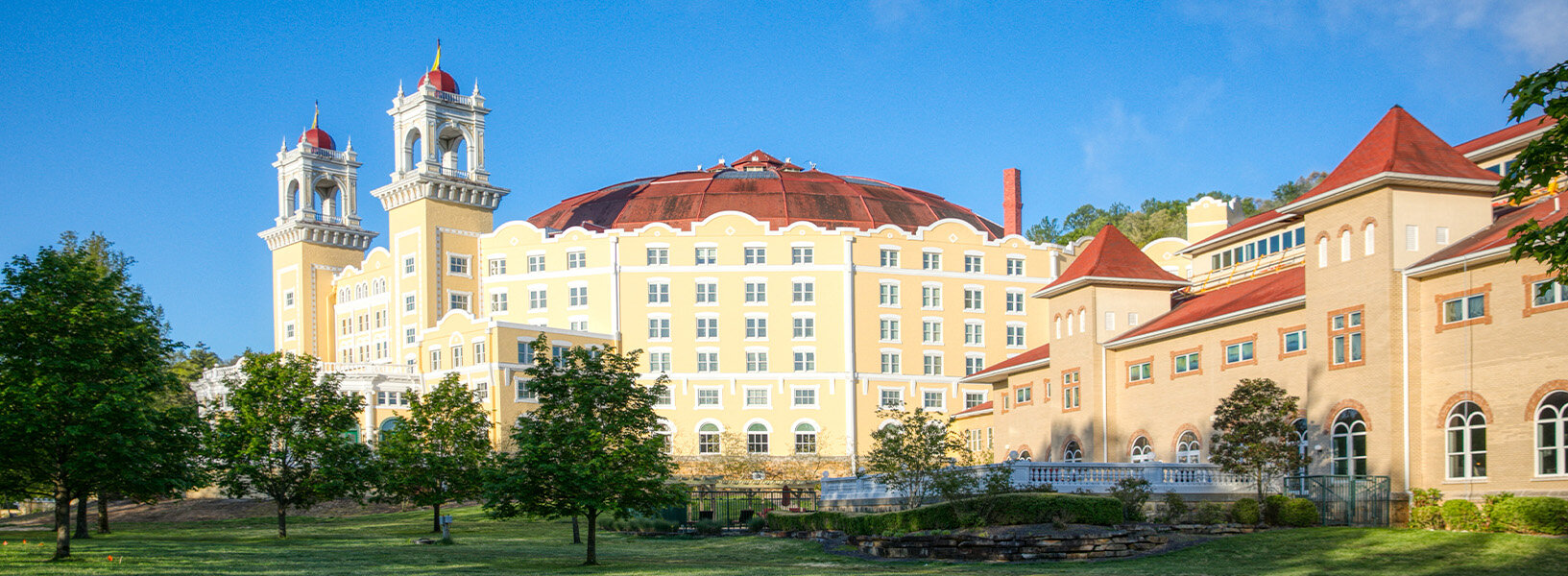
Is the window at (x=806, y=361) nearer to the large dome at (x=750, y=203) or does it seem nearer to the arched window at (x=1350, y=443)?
the large dome at (x=750, y=203)

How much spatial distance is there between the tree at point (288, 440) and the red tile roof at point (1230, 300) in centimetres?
2987

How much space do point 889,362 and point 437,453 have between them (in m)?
46.5

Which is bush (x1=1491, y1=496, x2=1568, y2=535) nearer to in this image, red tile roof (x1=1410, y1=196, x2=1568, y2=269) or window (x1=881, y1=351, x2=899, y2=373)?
red tile roof (x1=1410, y1=196, x2=1568, y2=269)

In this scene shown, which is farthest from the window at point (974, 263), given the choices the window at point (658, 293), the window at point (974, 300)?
the window at point (658, 293)

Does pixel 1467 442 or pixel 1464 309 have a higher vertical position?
pixel 1464 309

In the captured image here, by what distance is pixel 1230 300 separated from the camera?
174 ft

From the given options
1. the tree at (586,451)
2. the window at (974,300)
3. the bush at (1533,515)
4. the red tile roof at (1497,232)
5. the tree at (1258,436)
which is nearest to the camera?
the bush at (1533,515)

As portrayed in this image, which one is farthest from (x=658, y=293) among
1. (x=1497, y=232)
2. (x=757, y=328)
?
(x=1497, y=232)

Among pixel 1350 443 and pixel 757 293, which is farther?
pixel 757 293

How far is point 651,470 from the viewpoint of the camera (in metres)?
34.9

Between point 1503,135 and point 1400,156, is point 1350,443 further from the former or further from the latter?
point 1503,135

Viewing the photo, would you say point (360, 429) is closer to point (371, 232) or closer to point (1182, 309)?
point (371, 232)

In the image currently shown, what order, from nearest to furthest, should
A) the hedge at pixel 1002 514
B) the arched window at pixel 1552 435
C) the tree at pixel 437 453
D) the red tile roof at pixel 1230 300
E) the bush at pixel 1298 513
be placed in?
the arched window at pixel 1552 435
the hedge at pixel 1002 514
the bush at pixel 1298 513
the red tile roof at pixel 1230 300
the tree at pixel 437 453

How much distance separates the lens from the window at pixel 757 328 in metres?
96.4
